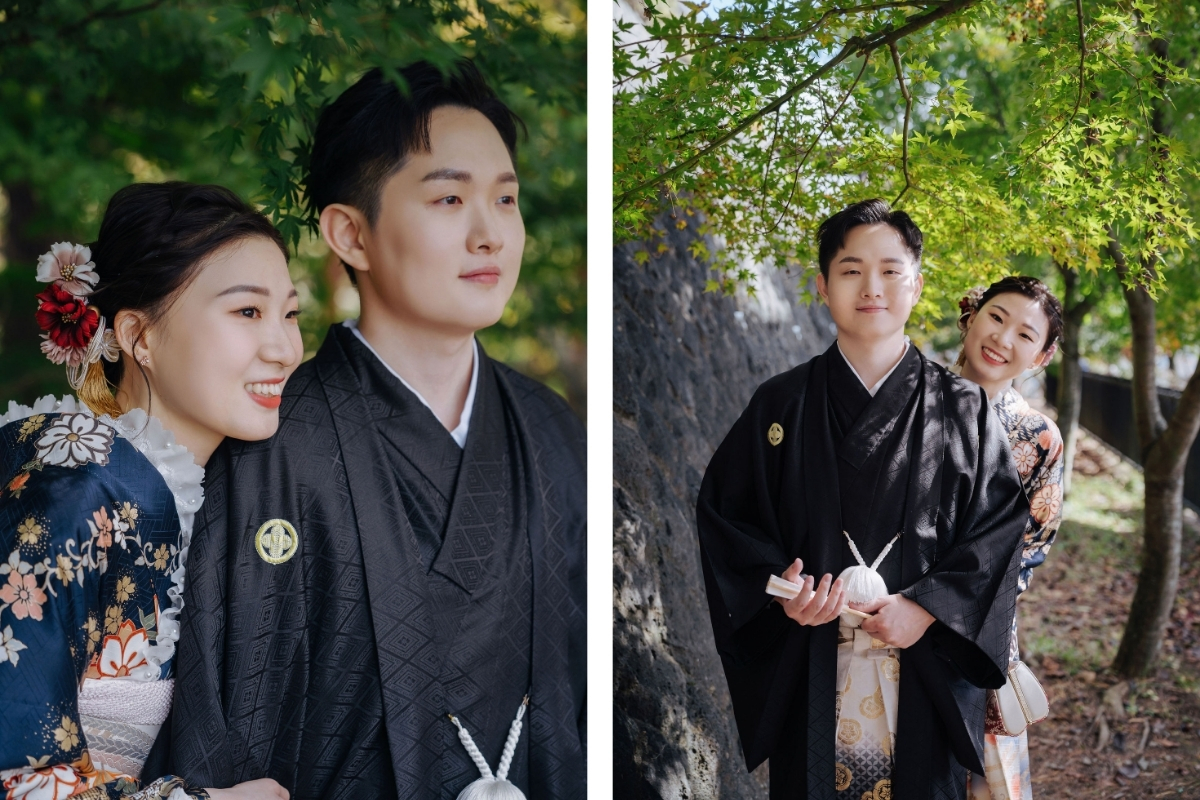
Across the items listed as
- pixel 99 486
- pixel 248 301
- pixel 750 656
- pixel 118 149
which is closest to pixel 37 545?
pixel 99 486

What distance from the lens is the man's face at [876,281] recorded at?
7.90 feet

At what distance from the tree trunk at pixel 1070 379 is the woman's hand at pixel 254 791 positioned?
2.24 m

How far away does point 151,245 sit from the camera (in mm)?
1874

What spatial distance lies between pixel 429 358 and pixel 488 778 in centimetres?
94

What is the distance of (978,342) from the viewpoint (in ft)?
8.13

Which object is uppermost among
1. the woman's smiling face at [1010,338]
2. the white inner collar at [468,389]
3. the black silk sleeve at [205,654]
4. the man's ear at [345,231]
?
the man's ear at [345,231]

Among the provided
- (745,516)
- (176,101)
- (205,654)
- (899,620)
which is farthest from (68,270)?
(899,620)

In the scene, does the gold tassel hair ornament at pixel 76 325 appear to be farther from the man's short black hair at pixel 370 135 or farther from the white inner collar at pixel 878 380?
the white inner collar at pixel 878 380

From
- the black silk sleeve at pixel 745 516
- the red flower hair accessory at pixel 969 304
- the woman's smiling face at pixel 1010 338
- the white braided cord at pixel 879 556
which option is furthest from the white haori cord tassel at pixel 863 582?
the red flower hair accessory at pixel 969 304

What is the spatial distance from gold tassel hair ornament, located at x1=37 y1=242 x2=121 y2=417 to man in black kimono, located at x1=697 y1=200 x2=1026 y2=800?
146 centimetres

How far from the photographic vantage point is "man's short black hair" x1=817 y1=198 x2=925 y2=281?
2.43 metres

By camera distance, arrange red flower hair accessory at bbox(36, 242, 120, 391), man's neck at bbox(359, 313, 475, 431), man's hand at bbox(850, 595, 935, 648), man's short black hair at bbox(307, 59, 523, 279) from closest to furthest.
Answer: red flower hair accessory at bbox(36, 242, 120, 391)
man's short black hair at bbox(307, 59, 523, 279)
man's neck at bbox(359, 313, 475, 431)
man's hand at bbox(850, 595, 935, 648)


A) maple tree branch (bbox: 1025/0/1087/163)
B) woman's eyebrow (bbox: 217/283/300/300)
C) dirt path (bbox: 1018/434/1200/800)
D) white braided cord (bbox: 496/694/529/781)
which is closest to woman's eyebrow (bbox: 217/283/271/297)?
woman's eyebrow (bbox: 217/283/300/300)

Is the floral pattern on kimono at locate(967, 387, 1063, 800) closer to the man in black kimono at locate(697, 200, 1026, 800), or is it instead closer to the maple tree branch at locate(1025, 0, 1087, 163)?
the man in black kimono at locate(697, 200, 1026, 800)
